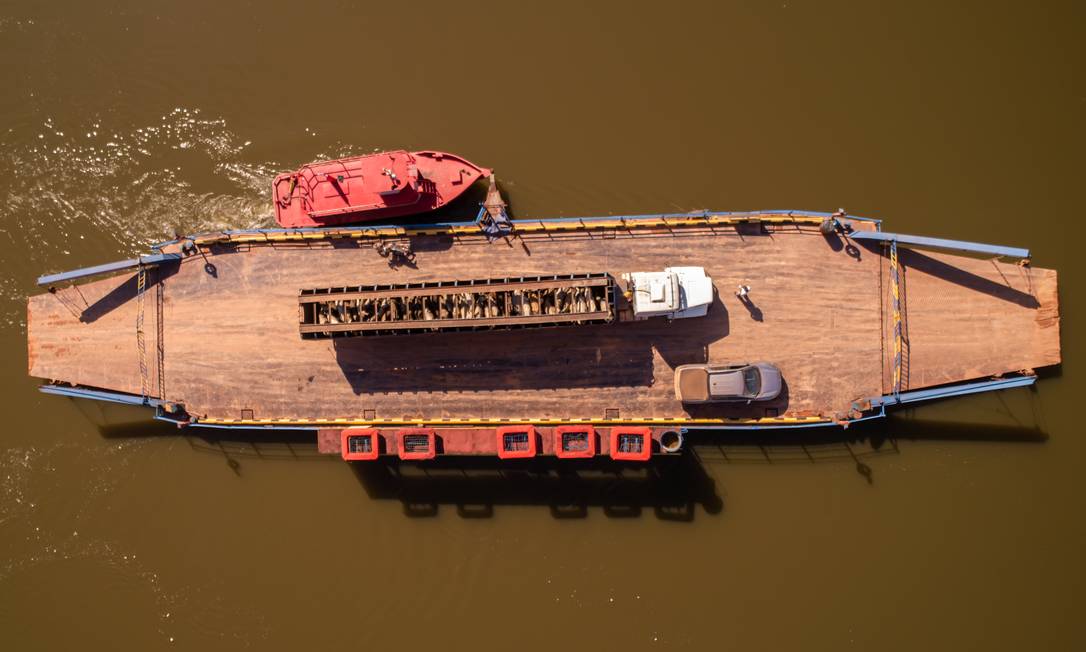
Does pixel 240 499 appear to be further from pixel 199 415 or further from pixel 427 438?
pixel 427 438

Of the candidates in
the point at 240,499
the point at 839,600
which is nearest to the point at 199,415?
the point at 240,499

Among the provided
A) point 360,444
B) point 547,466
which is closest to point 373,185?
point 360,444

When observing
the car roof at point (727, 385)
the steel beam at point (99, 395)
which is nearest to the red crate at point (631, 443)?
the car roof at point (727, 385)

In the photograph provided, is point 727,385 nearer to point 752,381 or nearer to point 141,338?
point 752,381

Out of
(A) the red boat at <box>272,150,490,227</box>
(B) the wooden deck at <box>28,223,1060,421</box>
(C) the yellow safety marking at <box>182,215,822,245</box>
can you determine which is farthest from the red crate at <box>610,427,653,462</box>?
(A) the red boat at <box>272,150,490,227</box>

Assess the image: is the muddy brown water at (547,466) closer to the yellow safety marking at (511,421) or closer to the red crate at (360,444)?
the yellow safety marking at (511,421)
